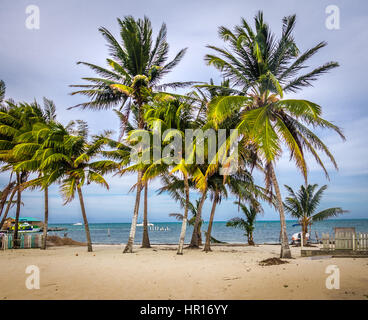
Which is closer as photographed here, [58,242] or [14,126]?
[14,126]

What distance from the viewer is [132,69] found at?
1571cm

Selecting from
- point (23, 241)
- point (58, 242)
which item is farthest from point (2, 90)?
point (58, 242)

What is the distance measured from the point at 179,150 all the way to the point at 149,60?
5.79m

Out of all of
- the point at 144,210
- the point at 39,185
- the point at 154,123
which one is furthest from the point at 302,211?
the point at 39,185

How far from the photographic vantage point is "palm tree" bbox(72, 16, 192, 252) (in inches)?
583

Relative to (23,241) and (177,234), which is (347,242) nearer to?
(23,241)

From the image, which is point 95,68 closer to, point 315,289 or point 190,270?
point 190,270

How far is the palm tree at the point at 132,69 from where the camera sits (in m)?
14.8

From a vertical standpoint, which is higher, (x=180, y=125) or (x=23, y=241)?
(x=180, y=125)

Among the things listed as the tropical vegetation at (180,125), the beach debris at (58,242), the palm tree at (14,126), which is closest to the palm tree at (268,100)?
the tropical vegetation at (180,125)

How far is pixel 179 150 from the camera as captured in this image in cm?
1412
